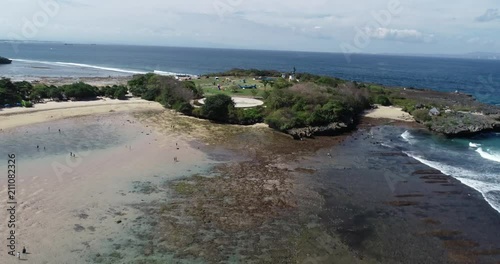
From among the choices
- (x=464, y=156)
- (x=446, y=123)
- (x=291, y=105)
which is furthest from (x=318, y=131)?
(x=446, y=123)

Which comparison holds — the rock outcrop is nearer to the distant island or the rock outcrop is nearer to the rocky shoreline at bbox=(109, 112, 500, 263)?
the distant island

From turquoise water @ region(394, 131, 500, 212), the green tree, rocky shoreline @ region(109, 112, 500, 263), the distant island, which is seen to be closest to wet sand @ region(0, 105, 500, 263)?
rocky shoreline @ region(109, 112, 500, 263)

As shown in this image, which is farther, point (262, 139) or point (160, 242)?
point (262, 139)

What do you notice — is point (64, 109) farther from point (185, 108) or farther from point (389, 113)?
point (389, 113)

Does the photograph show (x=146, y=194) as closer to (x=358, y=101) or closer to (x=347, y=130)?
(x=347, y=130)

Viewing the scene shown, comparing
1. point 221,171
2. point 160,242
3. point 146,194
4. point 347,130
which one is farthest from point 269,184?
point 347,130

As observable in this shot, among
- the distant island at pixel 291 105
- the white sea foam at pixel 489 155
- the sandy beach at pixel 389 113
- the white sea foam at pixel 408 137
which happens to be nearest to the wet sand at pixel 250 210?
the white sea foam at pixel 408 137
